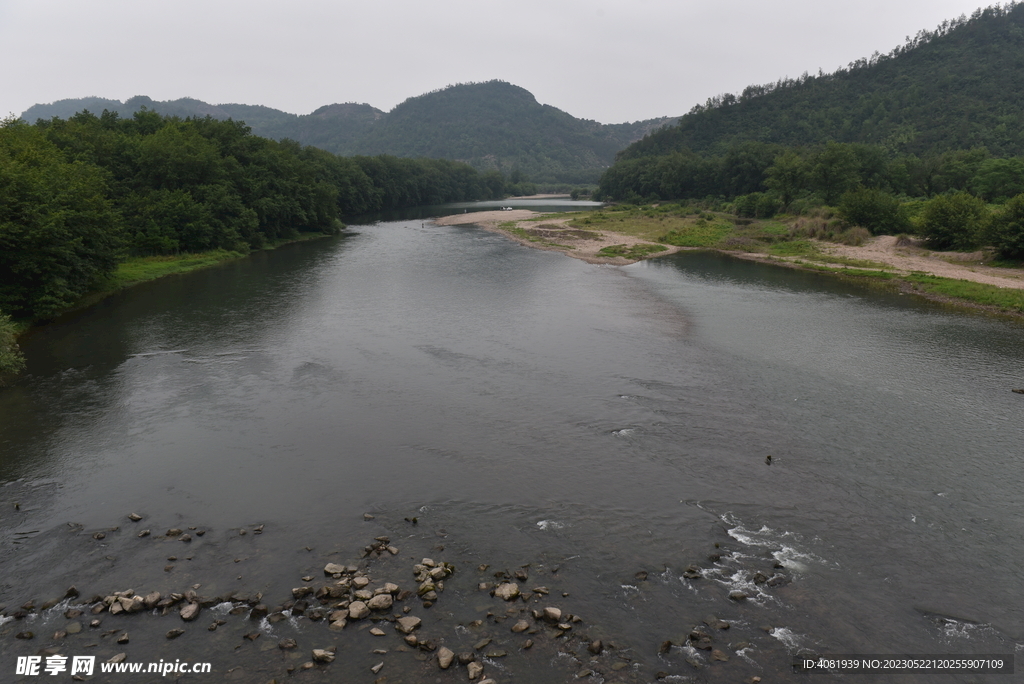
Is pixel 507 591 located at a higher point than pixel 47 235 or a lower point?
lower

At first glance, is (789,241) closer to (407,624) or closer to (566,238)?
(566,238)

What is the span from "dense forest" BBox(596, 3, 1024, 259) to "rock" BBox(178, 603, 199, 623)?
2376 inches

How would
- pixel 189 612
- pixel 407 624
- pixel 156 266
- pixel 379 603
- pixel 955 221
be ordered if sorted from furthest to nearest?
pixel 955 221, pixel 156 266, pixel 379 603, pixel 189 612, pixel 407 624

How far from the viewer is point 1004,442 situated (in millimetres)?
19562

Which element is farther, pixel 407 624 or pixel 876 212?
pixel 876 212

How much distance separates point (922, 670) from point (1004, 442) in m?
12.7

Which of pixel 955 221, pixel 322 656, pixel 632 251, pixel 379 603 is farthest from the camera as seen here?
pixel 632 251

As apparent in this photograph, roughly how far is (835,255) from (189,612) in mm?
62854

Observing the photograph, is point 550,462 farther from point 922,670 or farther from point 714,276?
point 714,276

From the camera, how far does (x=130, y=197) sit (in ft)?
185

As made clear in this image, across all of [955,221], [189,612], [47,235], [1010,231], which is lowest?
[189,612]

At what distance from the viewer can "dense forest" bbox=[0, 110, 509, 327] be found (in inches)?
1302

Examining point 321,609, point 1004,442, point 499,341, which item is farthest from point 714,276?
point 321,609

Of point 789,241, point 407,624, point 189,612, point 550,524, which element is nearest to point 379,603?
point 407,624
